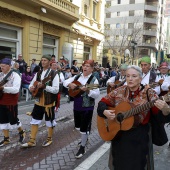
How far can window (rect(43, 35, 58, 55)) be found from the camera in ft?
51.4

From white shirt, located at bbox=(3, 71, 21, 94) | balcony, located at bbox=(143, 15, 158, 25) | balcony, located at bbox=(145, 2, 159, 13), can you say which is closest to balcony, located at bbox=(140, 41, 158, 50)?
balcony, located at bbox=(143, 15, 158, 25)

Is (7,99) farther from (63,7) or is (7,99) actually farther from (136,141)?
(63,7)

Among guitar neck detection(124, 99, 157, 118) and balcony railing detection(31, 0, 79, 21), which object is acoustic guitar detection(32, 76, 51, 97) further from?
balcony railing detection(31, 0, 79, 21)

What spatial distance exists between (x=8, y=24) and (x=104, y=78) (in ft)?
25.9

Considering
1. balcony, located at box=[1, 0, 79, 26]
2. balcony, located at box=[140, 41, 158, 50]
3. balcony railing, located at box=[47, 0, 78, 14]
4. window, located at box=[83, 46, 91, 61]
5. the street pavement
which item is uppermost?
balcony, located at box=[140, 41, 158, 50]

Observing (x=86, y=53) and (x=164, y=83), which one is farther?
(x=86, y=53)

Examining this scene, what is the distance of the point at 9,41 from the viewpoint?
1275cm

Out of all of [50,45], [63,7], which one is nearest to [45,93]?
[50,45]

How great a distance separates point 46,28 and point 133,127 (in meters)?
13.6

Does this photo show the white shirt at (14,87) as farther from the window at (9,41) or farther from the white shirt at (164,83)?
the window at (9,41)

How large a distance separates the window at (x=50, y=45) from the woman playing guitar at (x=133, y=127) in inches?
525

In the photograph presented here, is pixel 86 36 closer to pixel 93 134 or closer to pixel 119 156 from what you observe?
pixel 93 134

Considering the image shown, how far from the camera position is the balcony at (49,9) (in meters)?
12.3

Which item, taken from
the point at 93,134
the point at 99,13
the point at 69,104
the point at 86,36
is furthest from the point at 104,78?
the point at 93,134
